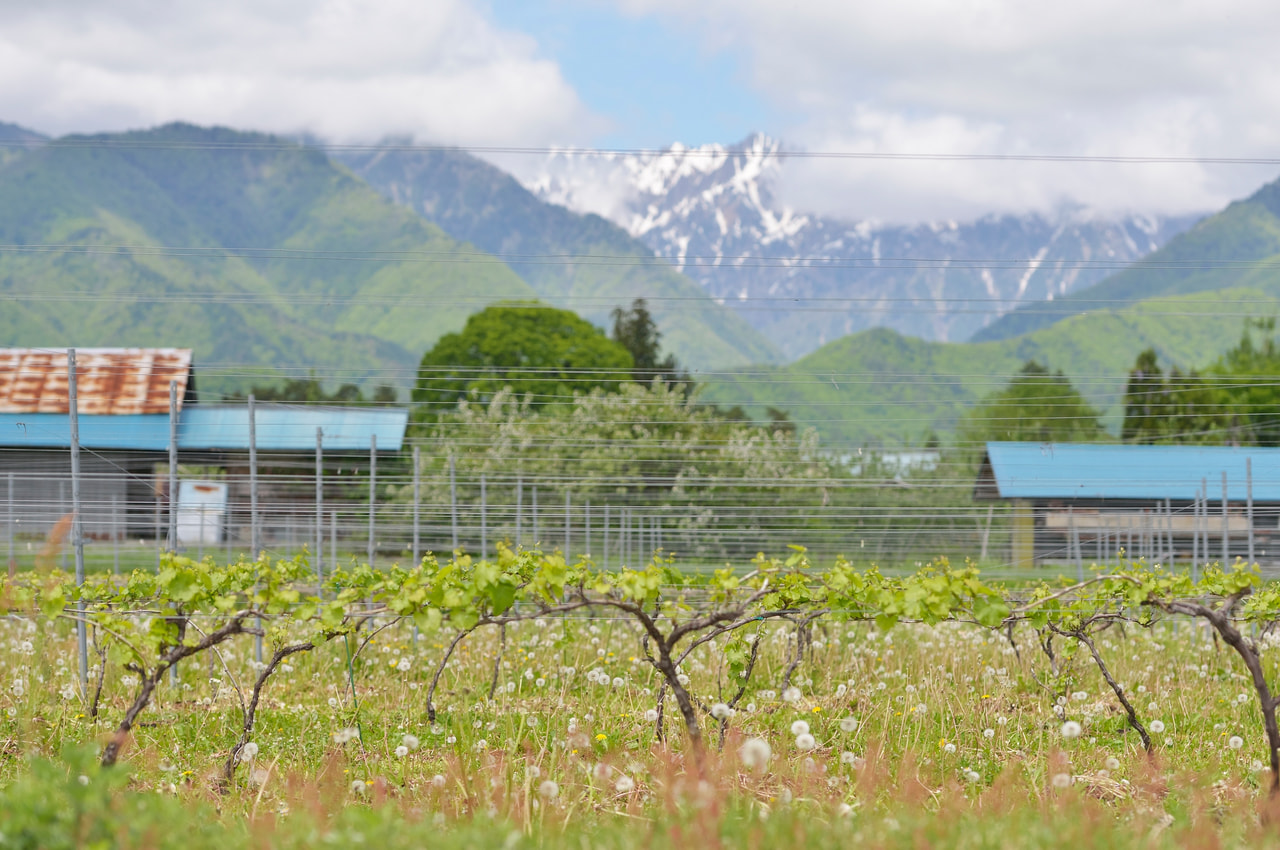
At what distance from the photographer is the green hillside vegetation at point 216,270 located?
11125 cm

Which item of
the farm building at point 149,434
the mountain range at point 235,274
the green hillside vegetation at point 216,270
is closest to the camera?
the farm building at point 149,434

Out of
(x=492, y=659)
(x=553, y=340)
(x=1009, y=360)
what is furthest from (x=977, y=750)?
(x=1009, y=360)

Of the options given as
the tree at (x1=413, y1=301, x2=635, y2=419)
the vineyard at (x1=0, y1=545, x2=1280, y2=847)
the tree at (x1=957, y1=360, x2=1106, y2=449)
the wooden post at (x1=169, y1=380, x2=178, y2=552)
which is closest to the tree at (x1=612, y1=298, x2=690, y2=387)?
the tree at (x1=413, y1=301, x2=635, y2=419)

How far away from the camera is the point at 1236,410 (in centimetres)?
3225

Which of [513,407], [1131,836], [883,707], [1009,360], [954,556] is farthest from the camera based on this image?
[1009,360]

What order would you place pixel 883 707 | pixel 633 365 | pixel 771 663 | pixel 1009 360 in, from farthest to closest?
pixel 1009 360 → pixel 633 365 → pixel 771 663 → pixel 883 707

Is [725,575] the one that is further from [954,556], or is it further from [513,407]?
[513,407]

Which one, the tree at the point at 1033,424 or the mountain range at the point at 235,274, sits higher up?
the mountain range at the point at 235,274

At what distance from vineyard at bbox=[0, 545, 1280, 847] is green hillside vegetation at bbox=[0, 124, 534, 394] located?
57258mm

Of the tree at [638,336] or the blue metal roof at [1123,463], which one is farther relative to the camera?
the tree at [638,336]

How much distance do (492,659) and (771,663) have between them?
6.85 feet

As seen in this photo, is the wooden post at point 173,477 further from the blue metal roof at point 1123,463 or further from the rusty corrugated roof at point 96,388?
the blue metal roof at point 1123,463

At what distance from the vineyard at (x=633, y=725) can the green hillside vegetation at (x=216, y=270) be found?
57.3 metres

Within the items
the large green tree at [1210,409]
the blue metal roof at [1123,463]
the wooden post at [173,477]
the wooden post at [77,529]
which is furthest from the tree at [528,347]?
the wooden post at [77,529]
